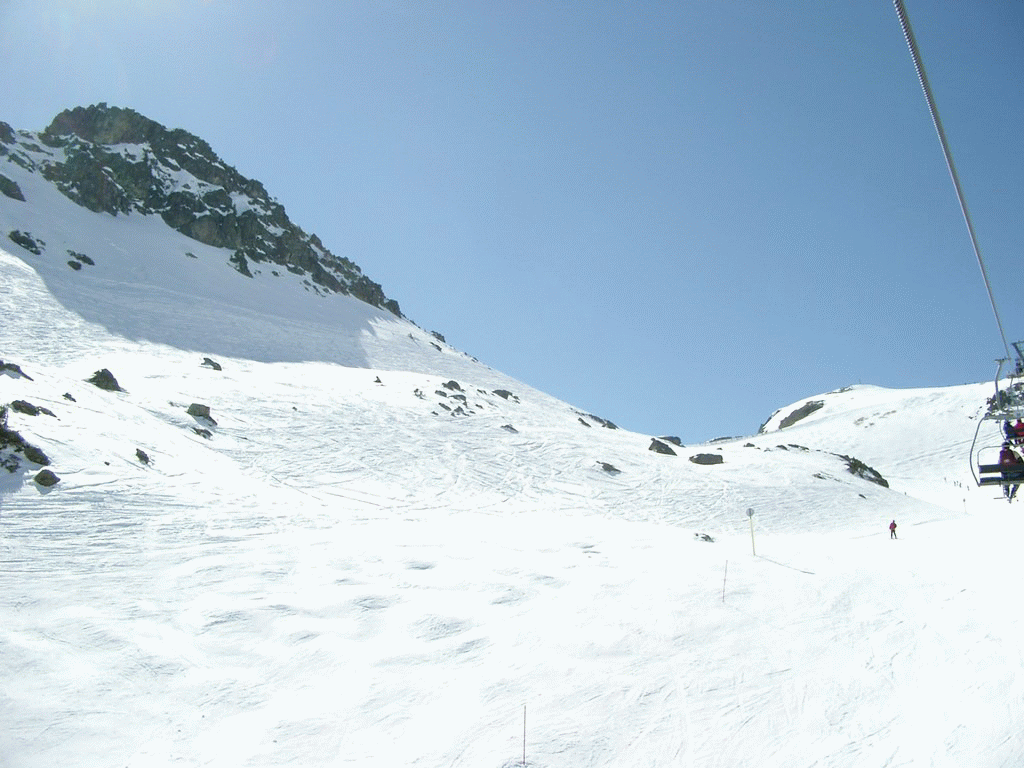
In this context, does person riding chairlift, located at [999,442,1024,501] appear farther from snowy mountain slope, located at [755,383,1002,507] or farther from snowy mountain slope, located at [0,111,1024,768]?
snowy mountain slope, located at [755,383,1002,507]

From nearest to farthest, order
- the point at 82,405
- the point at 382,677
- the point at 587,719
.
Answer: the point at 587,719, the point at 382,677, the point at 82,405

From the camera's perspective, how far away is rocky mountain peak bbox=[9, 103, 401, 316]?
70.4 meters

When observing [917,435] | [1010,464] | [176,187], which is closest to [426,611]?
[1010,464]

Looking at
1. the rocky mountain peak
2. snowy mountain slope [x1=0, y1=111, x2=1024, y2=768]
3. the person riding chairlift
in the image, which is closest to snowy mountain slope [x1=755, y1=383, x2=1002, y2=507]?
snowy mountain slope [x1=0, y1=111, x2=1024, y2=768]

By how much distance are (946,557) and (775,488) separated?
17.0 metres

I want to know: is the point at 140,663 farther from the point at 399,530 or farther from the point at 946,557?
the point at 946,557

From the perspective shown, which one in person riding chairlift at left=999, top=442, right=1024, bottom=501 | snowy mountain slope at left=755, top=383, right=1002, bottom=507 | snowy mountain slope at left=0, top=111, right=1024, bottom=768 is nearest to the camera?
snowy mountain slope at left=0, top=111, right=1024, bottom=768

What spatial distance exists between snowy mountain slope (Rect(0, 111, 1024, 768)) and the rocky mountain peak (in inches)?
1900

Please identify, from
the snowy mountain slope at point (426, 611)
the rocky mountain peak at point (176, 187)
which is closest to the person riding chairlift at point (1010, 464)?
the snowy mountain slope at point (426, 611)

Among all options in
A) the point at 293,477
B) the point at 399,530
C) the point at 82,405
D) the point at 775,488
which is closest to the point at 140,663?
the point at 399,530

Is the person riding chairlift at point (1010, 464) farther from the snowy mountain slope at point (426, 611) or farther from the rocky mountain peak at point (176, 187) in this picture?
the rocky mountain peak at point (176, 187)

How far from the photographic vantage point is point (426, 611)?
12023 millimetres

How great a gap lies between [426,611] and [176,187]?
8574 cm

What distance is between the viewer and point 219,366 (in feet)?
119
